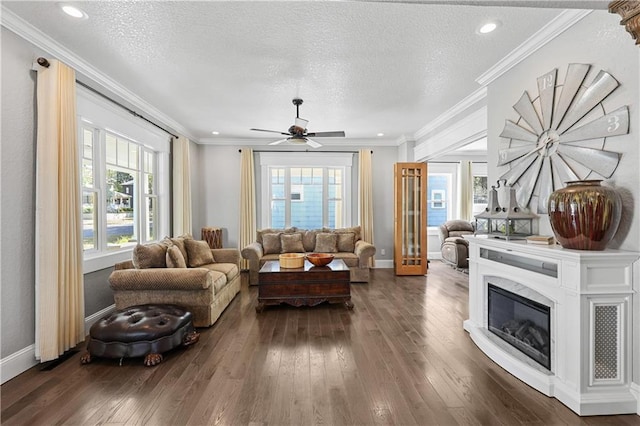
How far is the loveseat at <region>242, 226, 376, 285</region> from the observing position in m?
5.49

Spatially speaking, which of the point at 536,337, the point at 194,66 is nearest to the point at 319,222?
the point at 194,66

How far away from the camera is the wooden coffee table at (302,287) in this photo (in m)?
3.93

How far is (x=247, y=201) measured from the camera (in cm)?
645

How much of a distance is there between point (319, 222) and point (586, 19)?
5231 millimetres

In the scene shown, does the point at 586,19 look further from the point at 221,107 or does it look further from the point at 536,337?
the point at 221,107

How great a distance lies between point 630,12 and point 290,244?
5.17 meters

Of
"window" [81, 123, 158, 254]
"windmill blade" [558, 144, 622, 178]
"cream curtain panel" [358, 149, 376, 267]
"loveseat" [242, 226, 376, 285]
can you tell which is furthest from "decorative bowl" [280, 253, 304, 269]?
"windmill blade" [558, 144, 622, 178]

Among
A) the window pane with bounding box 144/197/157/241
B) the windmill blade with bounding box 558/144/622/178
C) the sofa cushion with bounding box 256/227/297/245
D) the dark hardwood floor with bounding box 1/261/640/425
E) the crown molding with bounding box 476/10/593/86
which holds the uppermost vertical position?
the crown molding with bounding box 476/10/593/86

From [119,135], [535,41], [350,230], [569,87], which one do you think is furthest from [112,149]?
[569,87]

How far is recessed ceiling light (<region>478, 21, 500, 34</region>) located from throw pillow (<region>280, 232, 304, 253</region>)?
14.5 feet

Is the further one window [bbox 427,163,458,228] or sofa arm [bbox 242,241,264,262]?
window [bbox 427,163,458,228]

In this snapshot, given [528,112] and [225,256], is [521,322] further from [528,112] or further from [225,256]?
[225,256]

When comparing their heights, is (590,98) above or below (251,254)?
above

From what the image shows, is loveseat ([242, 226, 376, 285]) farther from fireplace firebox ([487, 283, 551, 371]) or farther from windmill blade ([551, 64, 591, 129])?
windmill blade ([551, 64, 591, 129])
